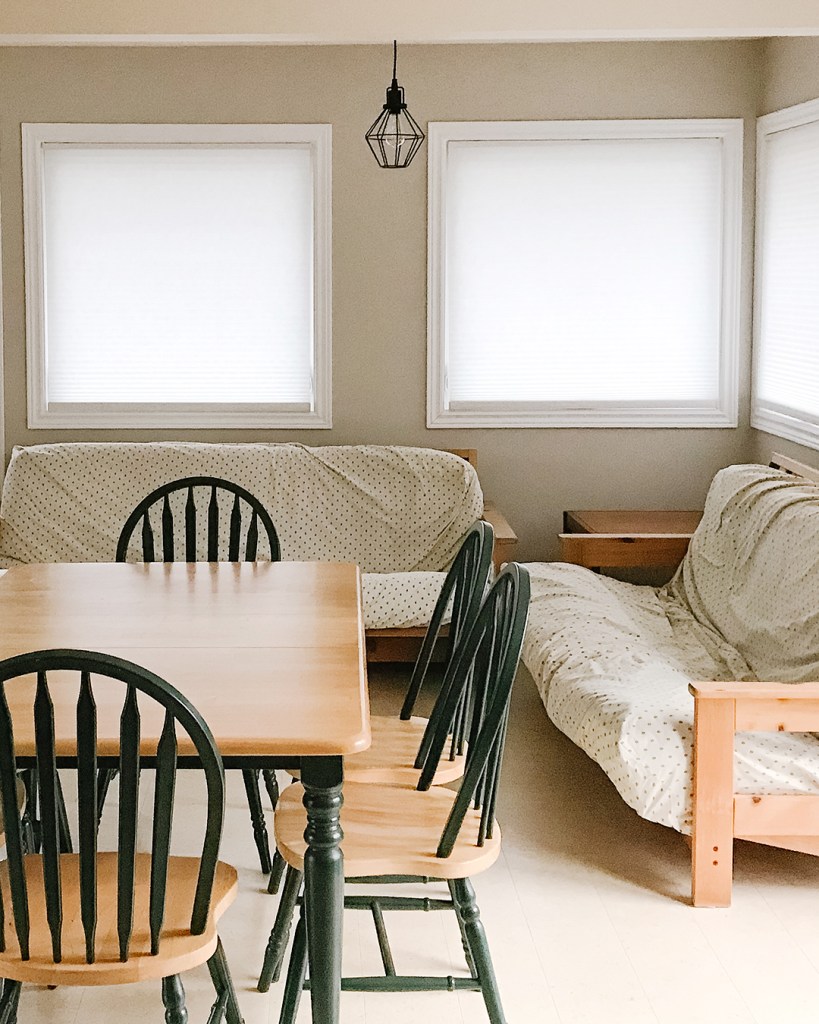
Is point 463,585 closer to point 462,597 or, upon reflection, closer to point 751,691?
point 462,597

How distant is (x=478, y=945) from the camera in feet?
7.63

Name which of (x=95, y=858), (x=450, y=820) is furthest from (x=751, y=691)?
(x=95, y=858)

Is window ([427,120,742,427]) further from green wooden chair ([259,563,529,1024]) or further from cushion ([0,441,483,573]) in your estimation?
green wooden chair ([259,563,529,1024])

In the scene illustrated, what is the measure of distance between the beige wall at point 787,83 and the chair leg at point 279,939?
3.03 m

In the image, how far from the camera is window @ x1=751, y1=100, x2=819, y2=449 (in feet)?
15.9

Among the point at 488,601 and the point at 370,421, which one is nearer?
the point at 488,601

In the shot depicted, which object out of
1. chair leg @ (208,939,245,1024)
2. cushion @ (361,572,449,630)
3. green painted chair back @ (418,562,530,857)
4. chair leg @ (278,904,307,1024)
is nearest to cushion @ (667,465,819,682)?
cushion @ (361,572,449,630)

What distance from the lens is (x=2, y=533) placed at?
5.11 metres

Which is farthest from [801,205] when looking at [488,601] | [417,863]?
[417,863]

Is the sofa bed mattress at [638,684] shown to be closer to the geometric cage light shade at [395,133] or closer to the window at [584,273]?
the window at [584,273]

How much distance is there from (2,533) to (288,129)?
2049mm

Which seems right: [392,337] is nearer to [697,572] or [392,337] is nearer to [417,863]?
[697,572]

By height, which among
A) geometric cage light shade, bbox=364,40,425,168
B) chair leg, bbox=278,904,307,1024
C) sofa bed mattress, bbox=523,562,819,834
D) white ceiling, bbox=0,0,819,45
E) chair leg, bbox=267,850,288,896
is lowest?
chair leg, bbox=267,850,288,896

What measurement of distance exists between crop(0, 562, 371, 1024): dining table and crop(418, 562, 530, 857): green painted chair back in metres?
0.20
